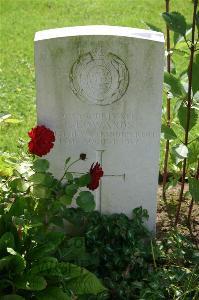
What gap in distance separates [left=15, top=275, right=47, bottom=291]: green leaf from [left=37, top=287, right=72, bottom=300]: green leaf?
114mm

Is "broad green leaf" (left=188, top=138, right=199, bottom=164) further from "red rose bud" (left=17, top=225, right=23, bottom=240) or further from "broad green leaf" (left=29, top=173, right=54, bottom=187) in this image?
"red rose bud" (left=17, top=225, right=23, bottom=240)

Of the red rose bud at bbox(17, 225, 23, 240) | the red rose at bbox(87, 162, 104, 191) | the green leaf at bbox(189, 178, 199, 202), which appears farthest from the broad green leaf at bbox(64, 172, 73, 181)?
the green leaf at bbox(189, 178, 199, 202)

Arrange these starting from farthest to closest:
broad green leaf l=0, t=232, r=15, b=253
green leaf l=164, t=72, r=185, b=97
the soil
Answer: the soil, green leaf l=164, t=72, r=185, b=97, broad green leaf l=0, t=232, r=15, b=253

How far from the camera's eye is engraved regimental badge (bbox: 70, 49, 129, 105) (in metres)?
3.35

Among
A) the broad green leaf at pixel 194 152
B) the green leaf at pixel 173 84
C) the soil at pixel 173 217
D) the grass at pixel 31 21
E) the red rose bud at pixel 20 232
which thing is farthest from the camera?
the grass at pixel 31 21

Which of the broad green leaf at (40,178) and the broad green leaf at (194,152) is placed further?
the broad green leaf at (194,152)

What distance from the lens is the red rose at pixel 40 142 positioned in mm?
3162

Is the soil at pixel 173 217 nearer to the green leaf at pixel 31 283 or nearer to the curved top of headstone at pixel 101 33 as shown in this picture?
the green leaf at pixel 31 283

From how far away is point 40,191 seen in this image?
3.35m

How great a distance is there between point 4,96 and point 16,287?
146 inches

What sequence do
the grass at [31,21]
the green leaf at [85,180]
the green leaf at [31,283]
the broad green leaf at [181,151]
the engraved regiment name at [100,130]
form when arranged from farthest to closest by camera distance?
1. the grass at [31,21]
2. the broad green leaf at [181,151]
3. the engraved regiment name at [100,130]
4. the green leaf at [85,180]
5. the green leaf at [31,283]

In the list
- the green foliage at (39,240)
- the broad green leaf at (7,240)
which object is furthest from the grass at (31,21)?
the broad green leaf at (7,240)

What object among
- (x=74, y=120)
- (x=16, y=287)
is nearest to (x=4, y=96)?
(x=74, y=120)

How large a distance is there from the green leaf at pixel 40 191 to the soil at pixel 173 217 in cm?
101
